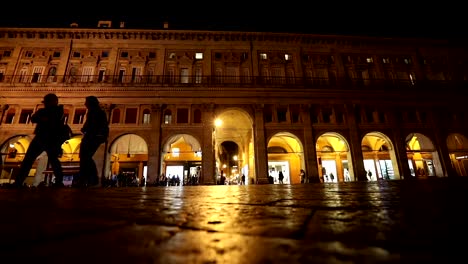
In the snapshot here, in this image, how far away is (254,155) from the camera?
19.5 meters

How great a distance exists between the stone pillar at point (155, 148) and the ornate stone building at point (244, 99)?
8 centimetres

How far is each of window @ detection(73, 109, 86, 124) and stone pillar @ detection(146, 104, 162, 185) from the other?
214 inches

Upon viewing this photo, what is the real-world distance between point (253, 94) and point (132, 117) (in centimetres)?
1023

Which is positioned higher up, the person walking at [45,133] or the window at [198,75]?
the window at [198,75]

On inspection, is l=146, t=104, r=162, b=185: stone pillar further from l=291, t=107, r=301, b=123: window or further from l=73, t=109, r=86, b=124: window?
l=291, t=107, r=301, b=123: window

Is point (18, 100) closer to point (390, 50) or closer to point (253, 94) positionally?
point (253, 94)

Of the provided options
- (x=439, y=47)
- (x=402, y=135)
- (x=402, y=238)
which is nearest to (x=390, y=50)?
(x=439, y=47)

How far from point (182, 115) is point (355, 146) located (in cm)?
1470

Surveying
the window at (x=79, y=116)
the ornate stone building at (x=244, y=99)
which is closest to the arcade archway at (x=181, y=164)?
the ornate stone building at (x=244, y=99)

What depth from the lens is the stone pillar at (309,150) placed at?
737 inches

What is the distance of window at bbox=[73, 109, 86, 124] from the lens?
18.8 meters

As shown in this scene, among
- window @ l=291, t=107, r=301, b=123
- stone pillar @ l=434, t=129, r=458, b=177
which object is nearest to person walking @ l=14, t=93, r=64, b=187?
window @ l=291, t=107, r=301, b=123

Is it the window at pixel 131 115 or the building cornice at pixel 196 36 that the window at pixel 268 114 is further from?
the window at pixel 131 115

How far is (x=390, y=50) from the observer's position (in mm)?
24359
